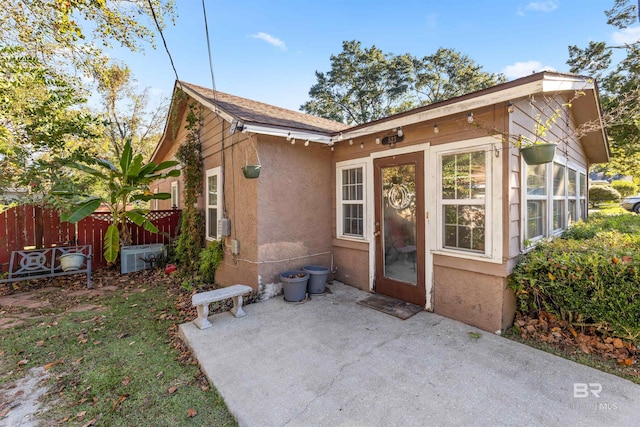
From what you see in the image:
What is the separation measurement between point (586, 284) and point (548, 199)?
2.01 meters

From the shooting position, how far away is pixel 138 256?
7680 mm

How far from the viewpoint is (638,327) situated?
3.08 metres

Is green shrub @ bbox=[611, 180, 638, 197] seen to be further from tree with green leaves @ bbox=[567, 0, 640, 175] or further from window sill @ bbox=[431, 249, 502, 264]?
window sill @ bbox=[431, 249, 502, 264]

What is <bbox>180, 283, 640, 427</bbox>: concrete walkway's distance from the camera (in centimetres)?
232

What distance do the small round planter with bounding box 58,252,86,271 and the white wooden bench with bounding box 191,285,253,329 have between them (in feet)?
14.9

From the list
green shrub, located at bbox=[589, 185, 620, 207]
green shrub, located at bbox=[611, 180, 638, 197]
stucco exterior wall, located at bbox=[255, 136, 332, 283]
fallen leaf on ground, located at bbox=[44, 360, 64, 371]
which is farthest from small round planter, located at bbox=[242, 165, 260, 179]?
green shrub, located at bbox=[611, 180, 638, 197]

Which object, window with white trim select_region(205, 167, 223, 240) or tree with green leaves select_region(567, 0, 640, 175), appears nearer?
window with white trim select_region(205, 167, 223, 240)

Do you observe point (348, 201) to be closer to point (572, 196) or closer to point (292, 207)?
point (292, 207)

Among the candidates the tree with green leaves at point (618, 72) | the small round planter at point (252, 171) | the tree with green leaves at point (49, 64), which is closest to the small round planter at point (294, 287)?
the small round planter at point (252, 171)

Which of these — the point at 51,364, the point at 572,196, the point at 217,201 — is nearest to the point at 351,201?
the point at 217,201

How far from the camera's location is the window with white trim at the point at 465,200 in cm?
386

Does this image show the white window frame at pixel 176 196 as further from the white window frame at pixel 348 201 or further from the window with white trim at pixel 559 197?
the window with white trim at pixel 559 197

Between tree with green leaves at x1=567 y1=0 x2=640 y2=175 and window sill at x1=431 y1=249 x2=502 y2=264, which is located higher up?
tree with green leaves at x1=567 y1=0 x2=640 y2=175

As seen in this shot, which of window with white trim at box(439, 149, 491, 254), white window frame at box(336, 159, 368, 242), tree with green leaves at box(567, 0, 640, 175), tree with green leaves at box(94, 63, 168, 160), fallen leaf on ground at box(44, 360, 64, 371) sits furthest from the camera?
tree with green leaves at box(94, 63, 168, 160)
